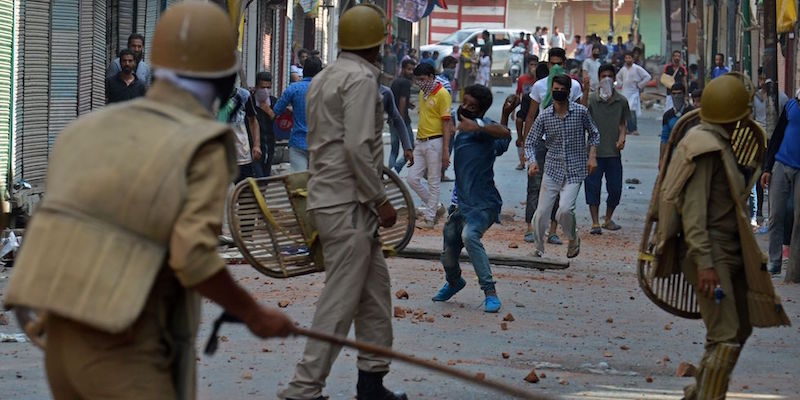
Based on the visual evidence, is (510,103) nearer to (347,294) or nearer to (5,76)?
(5,76)

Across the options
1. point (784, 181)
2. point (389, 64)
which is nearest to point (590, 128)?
point (784, 181)

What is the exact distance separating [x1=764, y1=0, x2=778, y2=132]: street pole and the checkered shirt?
3587 mm

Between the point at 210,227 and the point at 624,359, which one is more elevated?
the point at 210,227

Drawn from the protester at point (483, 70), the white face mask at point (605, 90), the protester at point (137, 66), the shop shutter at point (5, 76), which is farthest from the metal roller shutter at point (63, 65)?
the protester at point (483, 70)

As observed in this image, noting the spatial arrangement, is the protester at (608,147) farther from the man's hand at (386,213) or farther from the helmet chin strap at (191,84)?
the helmet chin strap at (191,84)

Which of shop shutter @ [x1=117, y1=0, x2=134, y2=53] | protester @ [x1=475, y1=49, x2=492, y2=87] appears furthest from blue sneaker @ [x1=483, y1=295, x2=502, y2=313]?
protester @ [x1=475, y1=49, x2=492, y2=87]

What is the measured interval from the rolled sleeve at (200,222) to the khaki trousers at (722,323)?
3.19 m

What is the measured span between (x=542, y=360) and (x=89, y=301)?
512 centimetres

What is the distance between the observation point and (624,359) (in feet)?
27.9

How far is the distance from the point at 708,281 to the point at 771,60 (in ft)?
34.2

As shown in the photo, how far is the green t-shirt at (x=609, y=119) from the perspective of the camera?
16.1 meters

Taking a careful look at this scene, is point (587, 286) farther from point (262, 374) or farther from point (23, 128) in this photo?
point (23, 128)

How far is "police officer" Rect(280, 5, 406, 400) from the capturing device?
20.8ft

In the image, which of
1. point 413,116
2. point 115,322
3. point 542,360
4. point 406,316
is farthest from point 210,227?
point 413,116
